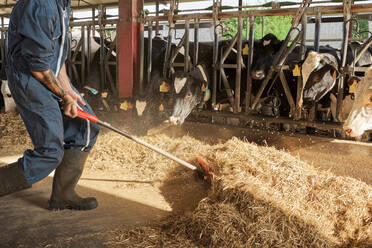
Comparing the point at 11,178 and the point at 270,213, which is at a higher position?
the point at 11,178

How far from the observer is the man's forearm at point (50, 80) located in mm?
2600

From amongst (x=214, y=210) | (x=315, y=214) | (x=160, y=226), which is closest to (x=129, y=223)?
(x=160, y=226)

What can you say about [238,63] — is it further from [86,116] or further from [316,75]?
[86,116]

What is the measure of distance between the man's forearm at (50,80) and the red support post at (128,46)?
3.44 metres

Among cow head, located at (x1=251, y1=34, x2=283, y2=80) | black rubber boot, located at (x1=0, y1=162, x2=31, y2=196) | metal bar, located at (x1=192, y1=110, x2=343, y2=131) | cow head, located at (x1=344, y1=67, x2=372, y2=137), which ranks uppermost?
cow head, located at (x1=251, y1=34, x2=283, y2=80)

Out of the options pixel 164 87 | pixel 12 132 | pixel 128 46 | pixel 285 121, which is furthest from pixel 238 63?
pixel 12 132

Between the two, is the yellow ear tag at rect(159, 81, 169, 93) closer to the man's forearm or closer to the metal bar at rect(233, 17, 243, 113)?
the metal bar at rect(233, 17, 243, 113)

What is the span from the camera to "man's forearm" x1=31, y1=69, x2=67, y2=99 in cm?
260

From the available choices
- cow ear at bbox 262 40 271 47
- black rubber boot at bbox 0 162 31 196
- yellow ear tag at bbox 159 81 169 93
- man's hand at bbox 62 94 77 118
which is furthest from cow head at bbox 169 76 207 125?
black rubber boot at bbox 0 162 31 196

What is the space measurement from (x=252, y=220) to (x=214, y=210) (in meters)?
0.30

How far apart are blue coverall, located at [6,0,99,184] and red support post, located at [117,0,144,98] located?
327 centimetres

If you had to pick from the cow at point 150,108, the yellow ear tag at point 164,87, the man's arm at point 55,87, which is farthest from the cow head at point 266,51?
the man's arm at point 55,87

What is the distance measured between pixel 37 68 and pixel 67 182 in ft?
3.61

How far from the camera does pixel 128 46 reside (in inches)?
239
